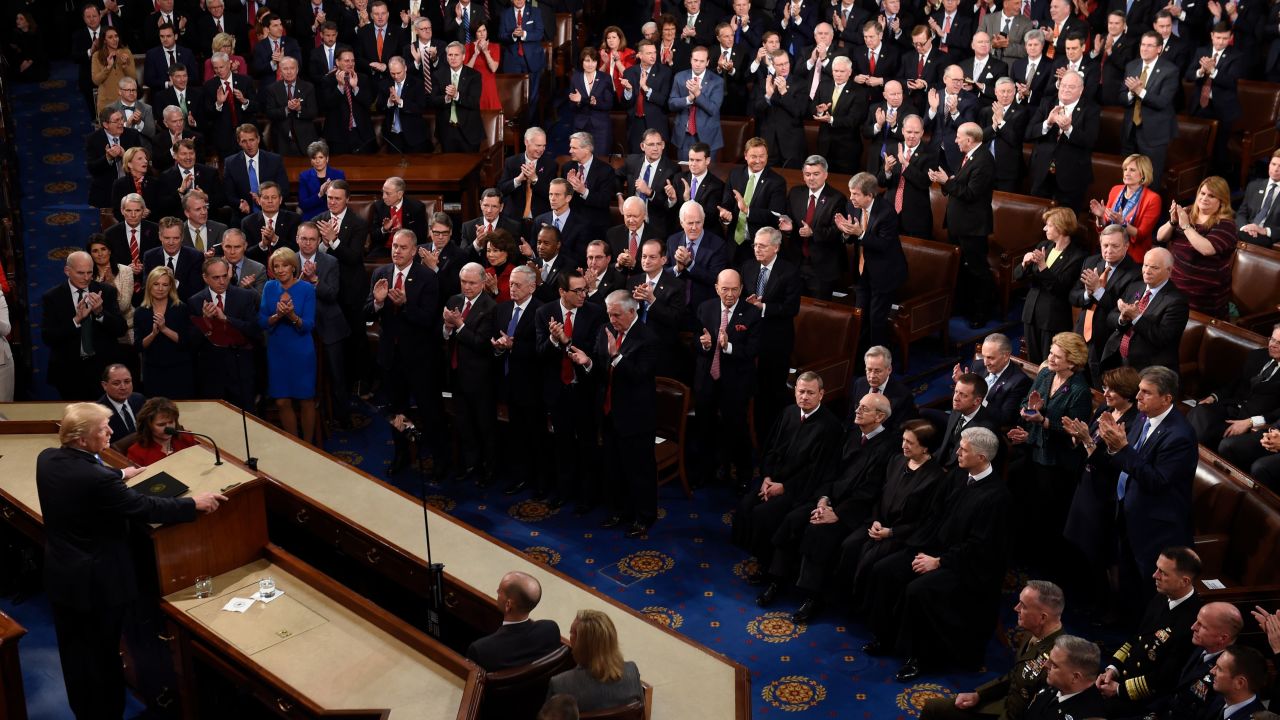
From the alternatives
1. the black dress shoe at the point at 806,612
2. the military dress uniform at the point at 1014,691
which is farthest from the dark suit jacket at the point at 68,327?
the military dress uniform at the point at 1014,691

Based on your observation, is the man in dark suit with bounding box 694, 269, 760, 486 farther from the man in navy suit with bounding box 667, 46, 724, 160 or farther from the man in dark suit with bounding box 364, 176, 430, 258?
the man in navy suit with bounding box 667, 46, 724, 160

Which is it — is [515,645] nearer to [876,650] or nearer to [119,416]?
[876,650]

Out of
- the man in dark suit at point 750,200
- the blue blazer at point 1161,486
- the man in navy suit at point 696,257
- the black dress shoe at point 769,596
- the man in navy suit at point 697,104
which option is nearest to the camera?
the blue blazer at point 1161,486

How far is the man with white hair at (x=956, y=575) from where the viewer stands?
21.5 ft

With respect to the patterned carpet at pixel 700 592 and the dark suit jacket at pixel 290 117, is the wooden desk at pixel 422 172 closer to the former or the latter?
the dark suit jacket at pixel 290 117

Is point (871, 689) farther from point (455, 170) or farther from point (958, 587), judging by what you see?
point (455, 170)

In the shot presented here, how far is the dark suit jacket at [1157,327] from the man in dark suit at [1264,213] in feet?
5.16

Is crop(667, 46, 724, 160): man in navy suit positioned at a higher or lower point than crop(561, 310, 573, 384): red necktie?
higher

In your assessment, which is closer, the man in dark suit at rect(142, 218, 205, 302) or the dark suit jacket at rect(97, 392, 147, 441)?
the dark suit jacket at rect(97, 392, 147, 441)

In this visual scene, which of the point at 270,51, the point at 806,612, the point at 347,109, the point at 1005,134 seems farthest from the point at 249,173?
the point at 1005,134

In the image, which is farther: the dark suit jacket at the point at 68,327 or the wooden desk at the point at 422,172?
the wooden desk at the point at 422,172

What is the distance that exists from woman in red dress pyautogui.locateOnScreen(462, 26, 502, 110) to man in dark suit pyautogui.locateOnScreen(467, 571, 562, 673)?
7.59 m

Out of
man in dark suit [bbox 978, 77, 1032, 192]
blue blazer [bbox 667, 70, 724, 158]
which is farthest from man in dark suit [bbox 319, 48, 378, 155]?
man in dark suit [bbox 978, 77, 1032, 192]

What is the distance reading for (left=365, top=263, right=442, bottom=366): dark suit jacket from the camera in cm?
838
